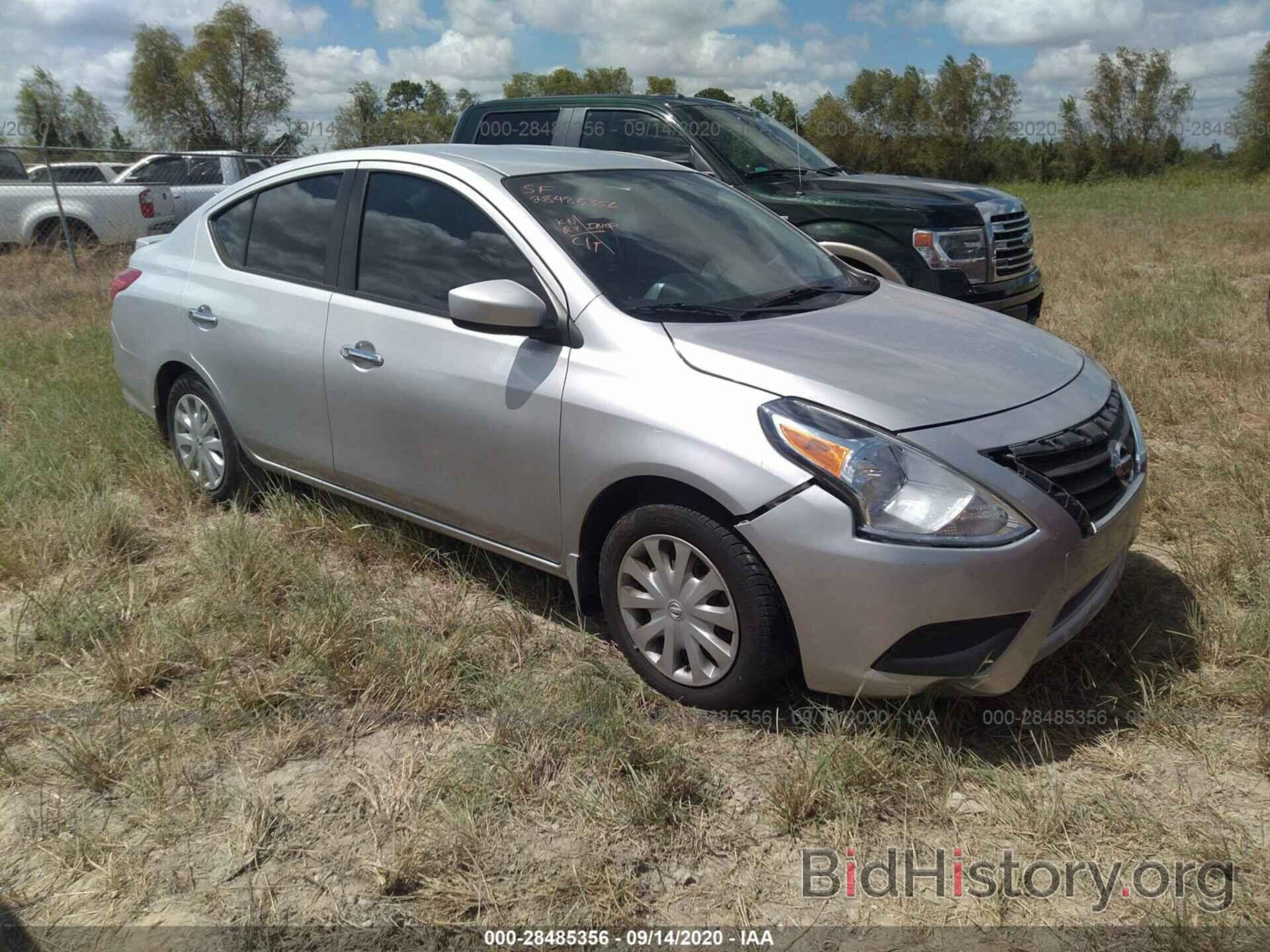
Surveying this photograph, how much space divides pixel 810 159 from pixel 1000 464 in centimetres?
564

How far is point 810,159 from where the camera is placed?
7.88 m

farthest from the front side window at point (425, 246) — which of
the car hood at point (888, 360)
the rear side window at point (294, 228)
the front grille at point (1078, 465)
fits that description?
the front grille at point (1078, 465)

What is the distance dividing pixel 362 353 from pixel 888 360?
1.90 meters

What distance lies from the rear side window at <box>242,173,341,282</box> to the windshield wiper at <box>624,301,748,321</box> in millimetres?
1488

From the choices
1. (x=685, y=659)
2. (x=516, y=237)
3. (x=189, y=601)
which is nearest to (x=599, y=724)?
(x=685, y=659)

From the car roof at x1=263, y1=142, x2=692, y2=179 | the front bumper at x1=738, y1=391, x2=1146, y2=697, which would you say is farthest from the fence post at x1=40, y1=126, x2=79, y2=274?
the front bumper at x1=738, y1=391, x2=1146, y2=697

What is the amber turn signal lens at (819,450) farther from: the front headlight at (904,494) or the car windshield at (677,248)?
the car windshield at (677,248)

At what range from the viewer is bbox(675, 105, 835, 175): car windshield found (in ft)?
23.6

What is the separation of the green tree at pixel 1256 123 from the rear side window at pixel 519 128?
41732 millimetres

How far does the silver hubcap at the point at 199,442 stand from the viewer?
189 inches

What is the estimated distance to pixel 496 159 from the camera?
3.98 m

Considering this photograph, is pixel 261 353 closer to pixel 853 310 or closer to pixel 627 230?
pixel 627 230

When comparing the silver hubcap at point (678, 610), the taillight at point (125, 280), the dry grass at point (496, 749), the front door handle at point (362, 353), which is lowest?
the dry grass at point (496, 749)

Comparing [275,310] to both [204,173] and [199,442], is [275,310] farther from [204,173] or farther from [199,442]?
[204,173]
